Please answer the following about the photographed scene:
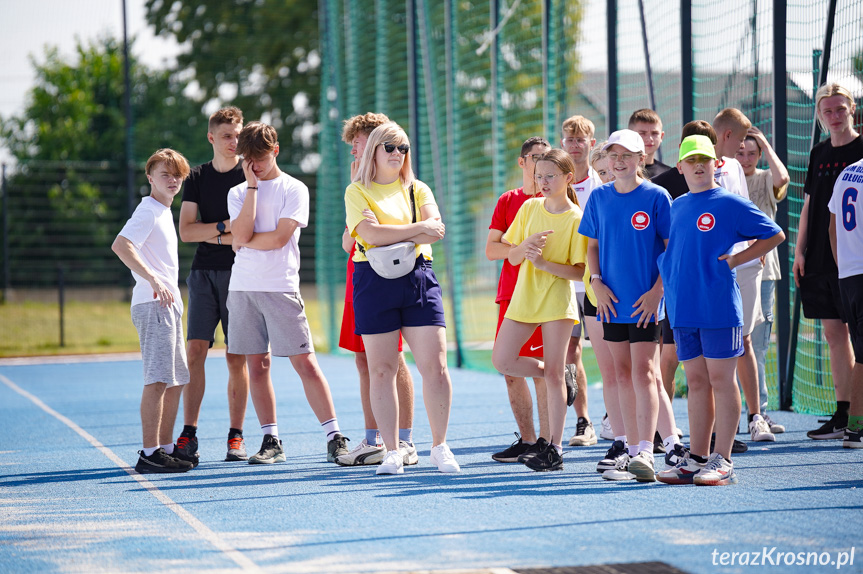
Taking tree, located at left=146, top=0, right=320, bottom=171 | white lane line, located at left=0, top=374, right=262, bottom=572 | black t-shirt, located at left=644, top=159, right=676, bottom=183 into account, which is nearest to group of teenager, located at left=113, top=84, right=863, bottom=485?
black t-shirt, located at left=644, top=159, right=676, bottom=183

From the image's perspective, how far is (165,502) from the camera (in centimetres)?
470

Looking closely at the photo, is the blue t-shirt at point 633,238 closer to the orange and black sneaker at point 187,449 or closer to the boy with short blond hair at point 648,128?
the boy with short blond hair at point 648,128

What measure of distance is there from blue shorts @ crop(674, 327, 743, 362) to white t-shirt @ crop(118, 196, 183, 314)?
8.80 ft

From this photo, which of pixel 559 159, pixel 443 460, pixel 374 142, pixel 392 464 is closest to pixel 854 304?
pixel 559 159

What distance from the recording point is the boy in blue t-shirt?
15.3ft

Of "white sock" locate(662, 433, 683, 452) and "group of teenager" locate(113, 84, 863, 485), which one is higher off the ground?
"group of teenager" locate(113, 84, 863, 485)

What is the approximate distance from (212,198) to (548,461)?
247cm

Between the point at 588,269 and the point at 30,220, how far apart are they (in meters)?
16.5

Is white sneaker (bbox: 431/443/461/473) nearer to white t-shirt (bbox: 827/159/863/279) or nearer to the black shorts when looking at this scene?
the black shorts

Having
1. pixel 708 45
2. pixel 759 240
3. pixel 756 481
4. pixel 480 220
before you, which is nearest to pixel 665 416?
pixel 756 481

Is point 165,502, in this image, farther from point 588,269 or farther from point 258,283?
point 588,269

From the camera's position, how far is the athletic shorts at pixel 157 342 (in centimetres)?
545

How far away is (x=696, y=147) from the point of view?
15.4ft

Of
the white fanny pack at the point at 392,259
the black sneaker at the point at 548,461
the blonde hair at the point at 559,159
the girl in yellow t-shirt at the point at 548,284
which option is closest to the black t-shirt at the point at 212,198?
the white fanny pack at the point at 392,259
